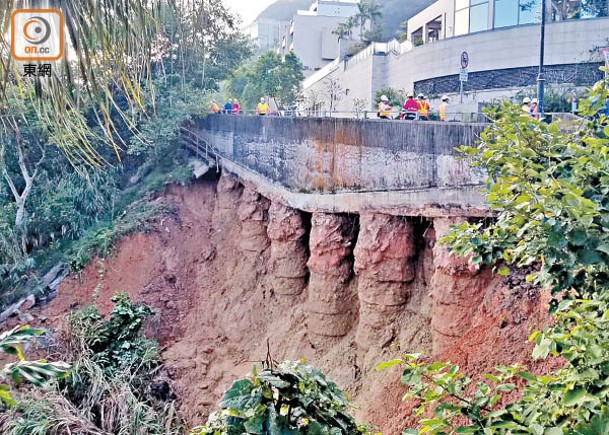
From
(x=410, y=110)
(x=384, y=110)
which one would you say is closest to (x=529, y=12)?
(x=384, y=110)

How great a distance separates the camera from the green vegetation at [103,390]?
9445mm

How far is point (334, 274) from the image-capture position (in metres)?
10.8

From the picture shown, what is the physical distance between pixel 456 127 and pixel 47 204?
12794 mm

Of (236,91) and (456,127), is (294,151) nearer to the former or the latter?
(456,127)

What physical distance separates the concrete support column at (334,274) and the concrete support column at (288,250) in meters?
1.22

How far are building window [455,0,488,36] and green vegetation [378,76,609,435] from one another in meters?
19.2

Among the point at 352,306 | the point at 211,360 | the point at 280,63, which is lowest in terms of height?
the point at 211,360

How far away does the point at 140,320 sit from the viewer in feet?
41.9

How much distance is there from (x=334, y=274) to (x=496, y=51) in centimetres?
1363

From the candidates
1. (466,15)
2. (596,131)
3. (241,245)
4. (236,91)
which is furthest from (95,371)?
(236,91)

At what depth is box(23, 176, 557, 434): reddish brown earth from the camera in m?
8.25

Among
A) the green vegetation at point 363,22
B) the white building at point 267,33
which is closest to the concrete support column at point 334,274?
the green vegetation at point 363,22

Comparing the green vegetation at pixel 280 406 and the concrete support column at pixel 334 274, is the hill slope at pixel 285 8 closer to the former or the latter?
the concrete support column at pixel 334 274

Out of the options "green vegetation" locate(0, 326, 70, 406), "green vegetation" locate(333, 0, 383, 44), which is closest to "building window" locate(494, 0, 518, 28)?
"green vegetation" locate(333, 0, 383, 44)
